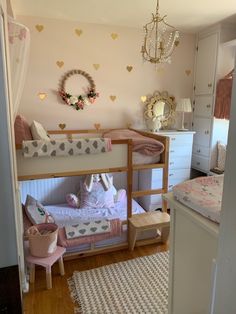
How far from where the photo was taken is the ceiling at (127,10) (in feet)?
8.22

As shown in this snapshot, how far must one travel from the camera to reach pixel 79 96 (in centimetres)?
323

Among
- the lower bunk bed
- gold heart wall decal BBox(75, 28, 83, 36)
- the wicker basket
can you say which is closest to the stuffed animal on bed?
the lower bunk bed

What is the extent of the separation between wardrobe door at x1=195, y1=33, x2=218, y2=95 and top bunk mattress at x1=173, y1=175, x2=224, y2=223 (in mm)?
2448

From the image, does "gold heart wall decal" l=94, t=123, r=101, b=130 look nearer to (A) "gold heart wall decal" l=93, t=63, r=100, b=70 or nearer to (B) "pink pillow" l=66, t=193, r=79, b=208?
(A) "gold heart wall decal" l=93, t=63, r=100, b=70

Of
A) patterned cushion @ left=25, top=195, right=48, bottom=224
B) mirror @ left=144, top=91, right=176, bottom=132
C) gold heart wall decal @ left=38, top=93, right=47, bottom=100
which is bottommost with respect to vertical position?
patterned cushion @ left=25, top=195, right=48, bottom=224

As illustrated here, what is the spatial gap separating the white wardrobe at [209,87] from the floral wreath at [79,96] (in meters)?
1.50

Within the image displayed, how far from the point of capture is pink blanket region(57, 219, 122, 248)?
2.31 metres

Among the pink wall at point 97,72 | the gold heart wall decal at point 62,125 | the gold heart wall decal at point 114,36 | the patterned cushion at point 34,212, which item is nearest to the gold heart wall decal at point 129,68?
the pink wall at point 97,72

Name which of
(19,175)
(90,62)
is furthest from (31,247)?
(90,62)

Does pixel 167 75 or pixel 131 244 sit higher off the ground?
pixel 167 75

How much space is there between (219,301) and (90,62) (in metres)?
3.10

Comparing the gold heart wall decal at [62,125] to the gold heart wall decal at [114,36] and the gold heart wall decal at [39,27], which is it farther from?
the gold heart wall decal at [114,36]

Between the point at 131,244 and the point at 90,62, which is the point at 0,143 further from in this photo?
the point at 90,62

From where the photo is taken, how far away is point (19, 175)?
2.09 meters
